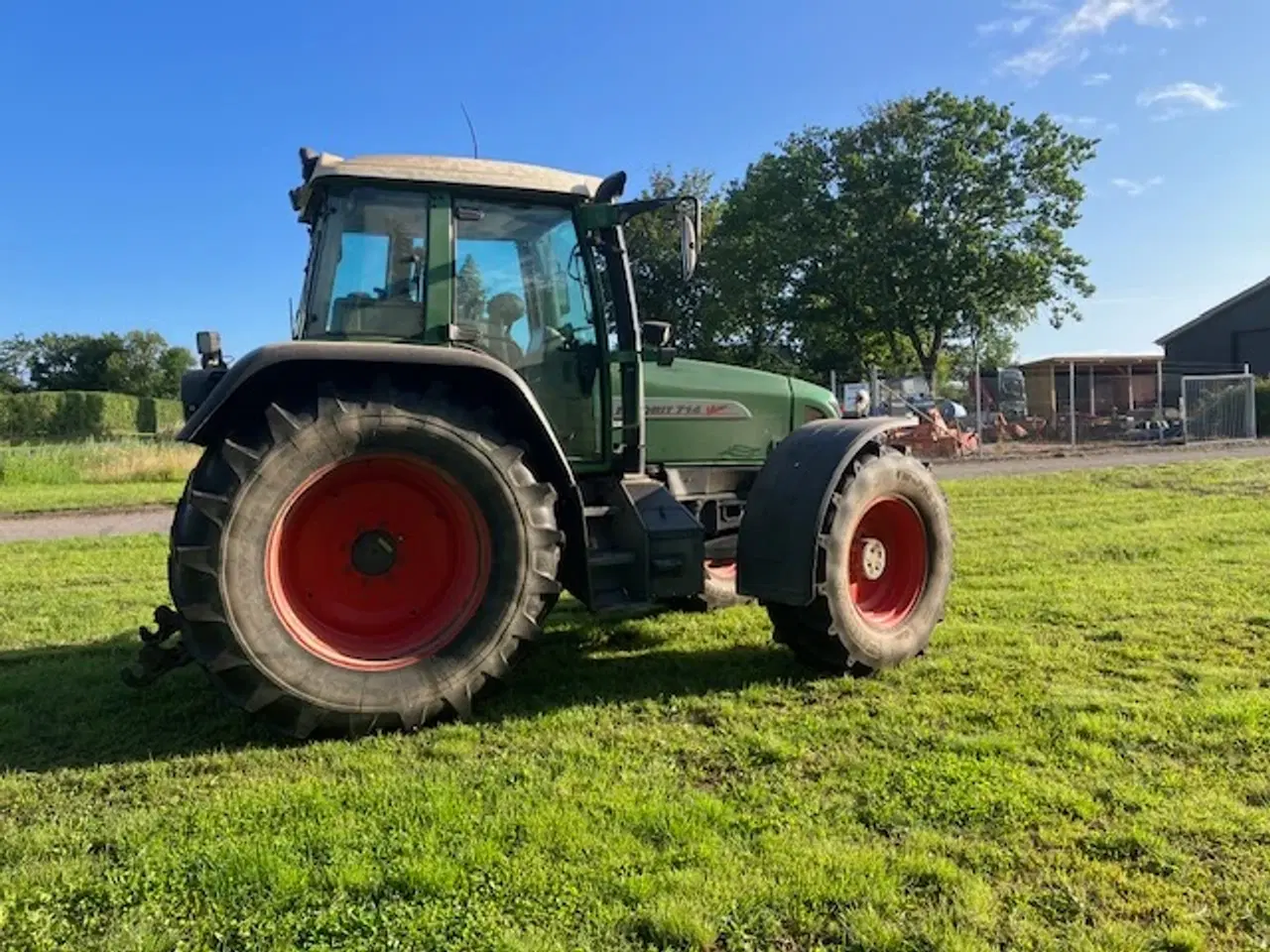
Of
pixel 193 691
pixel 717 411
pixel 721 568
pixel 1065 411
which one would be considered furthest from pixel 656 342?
pixel 1065 411

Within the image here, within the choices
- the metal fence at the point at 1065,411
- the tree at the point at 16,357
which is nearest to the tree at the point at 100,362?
the tree at the point at 16,357

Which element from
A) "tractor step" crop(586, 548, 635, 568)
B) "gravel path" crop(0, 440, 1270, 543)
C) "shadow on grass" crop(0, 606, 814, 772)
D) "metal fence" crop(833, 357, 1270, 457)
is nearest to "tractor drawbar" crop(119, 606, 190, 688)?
"shadow on grass" crop(0, 606, 814, 772)

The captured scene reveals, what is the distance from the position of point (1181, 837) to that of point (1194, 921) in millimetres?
496

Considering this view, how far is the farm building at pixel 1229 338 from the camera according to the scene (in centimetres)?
3803

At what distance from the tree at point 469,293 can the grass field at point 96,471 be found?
1325 centimetres

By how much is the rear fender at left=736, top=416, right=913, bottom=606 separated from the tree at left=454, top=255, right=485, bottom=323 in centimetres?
170

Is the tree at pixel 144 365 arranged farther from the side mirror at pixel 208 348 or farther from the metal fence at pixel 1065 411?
the side mirror at pixel 208 348

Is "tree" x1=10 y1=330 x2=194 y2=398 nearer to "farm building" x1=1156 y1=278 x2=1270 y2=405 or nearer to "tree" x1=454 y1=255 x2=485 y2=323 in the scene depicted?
"farm building" x1=1156 y1=278 x2=1270 y2=405

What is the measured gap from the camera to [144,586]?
8023 mm

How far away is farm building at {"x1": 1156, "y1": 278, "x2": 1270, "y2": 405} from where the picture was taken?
38.0m

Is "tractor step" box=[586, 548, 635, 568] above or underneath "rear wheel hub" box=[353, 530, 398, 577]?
underneath

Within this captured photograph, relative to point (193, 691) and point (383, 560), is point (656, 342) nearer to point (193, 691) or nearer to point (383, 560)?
point (383, 560)

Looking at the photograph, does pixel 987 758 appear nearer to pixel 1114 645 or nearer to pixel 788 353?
pixel 1114 645

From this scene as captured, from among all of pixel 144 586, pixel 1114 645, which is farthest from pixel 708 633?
pixel 144 586
